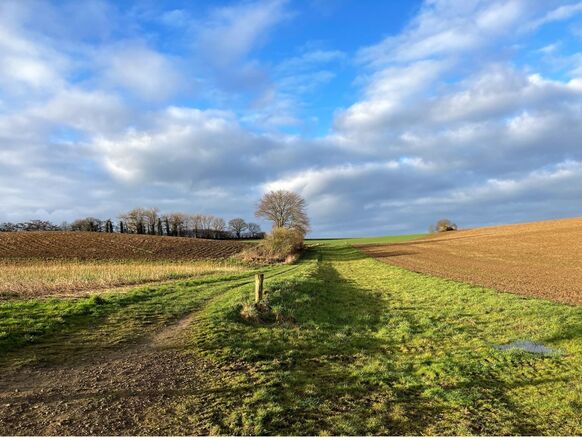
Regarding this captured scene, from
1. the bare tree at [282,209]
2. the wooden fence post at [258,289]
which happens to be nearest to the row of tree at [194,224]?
the bare tree at [282,209]

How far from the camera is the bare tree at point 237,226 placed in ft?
403

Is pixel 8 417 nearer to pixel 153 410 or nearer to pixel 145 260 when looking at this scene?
pixel 153 410

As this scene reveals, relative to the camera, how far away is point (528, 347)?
462 inches

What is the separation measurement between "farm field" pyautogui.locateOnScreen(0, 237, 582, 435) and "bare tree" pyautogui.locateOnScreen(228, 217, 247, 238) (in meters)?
106

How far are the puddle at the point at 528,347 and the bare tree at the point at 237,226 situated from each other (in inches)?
4397

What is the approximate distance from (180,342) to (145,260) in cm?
4063

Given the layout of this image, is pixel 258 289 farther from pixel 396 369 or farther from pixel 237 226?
pixel 237 226

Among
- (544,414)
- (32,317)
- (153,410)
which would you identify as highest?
→ (32,317)

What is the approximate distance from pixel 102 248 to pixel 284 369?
53564mm

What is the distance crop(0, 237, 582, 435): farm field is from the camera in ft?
23.3

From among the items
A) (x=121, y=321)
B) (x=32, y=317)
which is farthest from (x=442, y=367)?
(x=32, y=317)

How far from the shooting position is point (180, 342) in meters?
11.6

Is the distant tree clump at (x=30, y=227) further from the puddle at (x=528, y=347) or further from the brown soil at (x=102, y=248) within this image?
the puddle at (x=528, y=347)

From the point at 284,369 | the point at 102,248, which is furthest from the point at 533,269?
the point at 102,248
